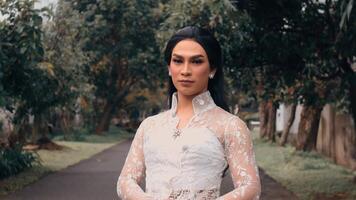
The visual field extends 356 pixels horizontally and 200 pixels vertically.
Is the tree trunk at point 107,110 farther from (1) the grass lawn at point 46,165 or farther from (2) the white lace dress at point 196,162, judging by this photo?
(2) the white lace dress at point 196,162

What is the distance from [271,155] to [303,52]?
9559 millimetres

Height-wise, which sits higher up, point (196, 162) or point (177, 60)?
point (177, 60)

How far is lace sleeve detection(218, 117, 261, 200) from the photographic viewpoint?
8.61 ft

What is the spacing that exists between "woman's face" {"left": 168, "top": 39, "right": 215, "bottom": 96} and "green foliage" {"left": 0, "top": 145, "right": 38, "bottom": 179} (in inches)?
438

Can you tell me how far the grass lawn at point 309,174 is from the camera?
11.1 meters

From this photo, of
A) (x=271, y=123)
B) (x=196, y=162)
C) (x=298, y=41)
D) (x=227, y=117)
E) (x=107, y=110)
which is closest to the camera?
(x=196, y=162)

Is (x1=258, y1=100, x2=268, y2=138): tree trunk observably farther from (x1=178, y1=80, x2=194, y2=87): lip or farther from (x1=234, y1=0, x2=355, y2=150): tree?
(x1=178, y1=80, x2=194, y2=87): lip

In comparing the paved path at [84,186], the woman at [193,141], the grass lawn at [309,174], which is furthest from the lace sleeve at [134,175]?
the grass lawn at [309,174]

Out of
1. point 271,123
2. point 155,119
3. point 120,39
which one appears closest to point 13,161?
point 155,119

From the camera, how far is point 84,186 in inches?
494

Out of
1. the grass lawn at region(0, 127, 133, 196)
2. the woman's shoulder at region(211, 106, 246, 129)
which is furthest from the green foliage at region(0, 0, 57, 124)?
the woman's shoulder at region(211, 106, 246, 129)

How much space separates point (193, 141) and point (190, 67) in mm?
351

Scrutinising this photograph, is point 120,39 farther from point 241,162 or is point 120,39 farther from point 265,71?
point 241,162

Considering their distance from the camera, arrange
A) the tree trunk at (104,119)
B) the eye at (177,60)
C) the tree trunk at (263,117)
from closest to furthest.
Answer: the eye at (177,60) < the tree trunk at (263,117) < the tree trunk at (104,119)
